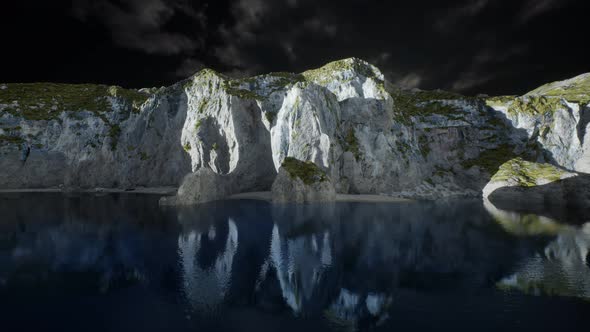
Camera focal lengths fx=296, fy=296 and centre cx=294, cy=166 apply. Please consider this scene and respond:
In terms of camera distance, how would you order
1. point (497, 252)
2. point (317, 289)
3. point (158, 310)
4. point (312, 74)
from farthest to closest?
point (312, 74)
point (497, 252)
point (317, 289)
point (158, 310)

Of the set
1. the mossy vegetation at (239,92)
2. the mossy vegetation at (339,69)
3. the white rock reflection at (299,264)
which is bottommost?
the white rock reflection at (299,264)

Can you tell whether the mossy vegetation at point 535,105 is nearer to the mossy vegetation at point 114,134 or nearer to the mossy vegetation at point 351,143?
the mossy vegetation at point 351,143

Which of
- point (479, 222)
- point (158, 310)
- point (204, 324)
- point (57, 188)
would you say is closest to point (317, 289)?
point (204, 324)

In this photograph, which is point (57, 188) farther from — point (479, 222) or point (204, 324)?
point (479, 222)

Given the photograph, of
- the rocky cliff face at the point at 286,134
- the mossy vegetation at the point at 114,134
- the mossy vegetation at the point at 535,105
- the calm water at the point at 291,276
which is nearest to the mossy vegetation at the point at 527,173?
the rocky cliff face at the point at 286,134

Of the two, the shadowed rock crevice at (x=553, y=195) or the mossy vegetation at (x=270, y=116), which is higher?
the mossy vegetation at (x=270, y=116)

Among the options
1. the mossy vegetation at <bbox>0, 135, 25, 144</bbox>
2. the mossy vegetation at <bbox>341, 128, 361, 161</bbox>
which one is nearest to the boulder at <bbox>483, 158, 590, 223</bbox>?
the mossy vegetation at <bbox>341, 128, 361, 161</bbox>
